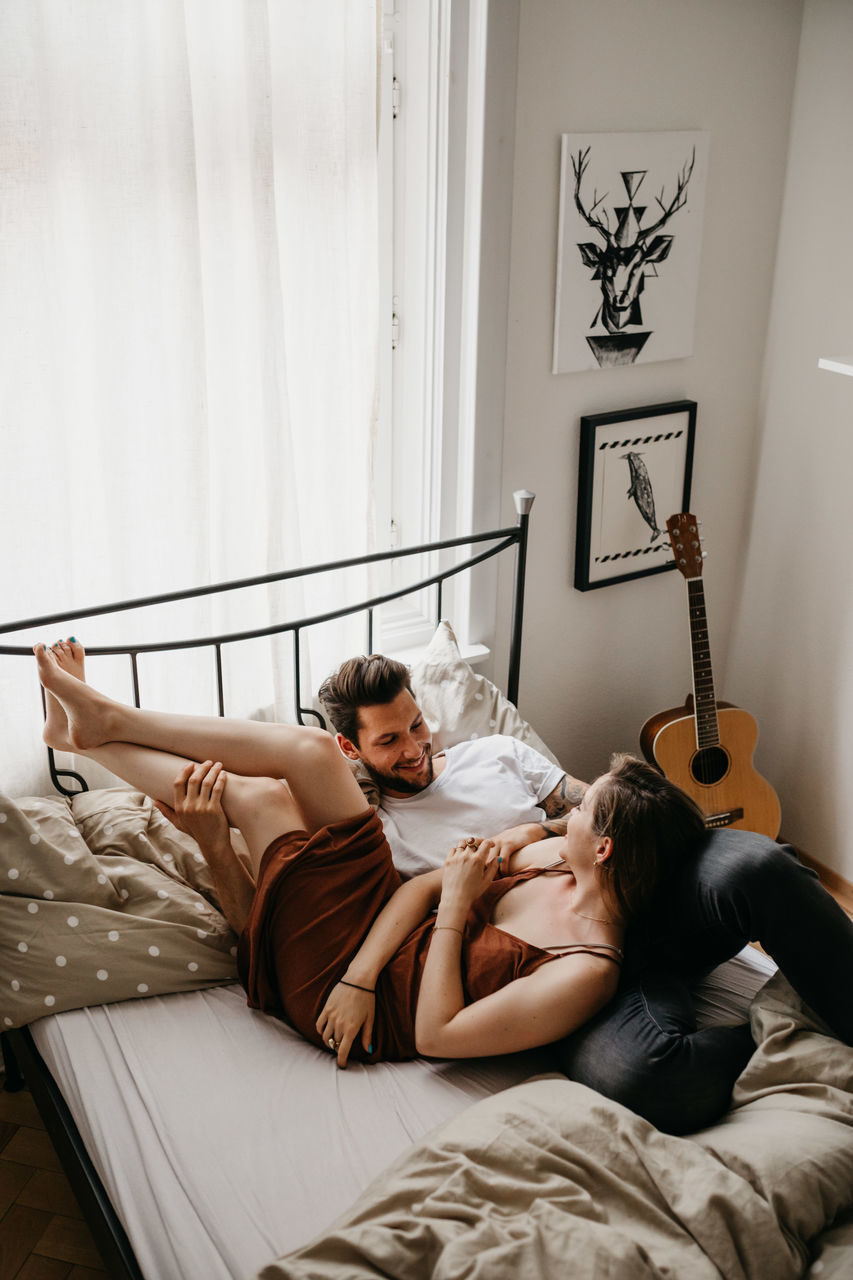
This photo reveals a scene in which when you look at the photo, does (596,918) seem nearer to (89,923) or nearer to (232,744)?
(232,744)

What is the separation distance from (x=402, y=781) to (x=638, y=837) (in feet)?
1.77

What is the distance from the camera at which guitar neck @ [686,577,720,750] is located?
2551 millimetres

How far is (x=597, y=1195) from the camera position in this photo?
1.24 m

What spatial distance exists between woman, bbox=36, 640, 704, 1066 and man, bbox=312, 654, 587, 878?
5.1 inches

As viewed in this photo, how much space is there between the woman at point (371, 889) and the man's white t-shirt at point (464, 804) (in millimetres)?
125

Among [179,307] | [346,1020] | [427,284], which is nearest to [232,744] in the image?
[346,1020]

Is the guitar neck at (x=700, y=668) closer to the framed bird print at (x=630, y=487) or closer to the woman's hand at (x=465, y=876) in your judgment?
the framed bird print at (x=630, y=487)

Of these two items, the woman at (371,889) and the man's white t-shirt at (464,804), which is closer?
the woman at (371,889)

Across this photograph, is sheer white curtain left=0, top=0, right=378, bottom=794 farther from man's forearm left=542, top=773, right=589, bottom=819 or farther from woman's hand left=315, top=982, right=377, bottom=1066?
woman's hand left=315, top=982, right=377, bottom=1066

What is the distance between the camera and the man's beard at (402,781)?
1.99 meters

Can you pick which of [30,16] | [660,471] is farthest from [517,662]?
[30,16]

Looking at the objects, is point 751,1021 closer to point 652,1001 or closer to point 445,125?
point 652,1001

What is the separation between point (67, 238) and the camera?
72.9 inches

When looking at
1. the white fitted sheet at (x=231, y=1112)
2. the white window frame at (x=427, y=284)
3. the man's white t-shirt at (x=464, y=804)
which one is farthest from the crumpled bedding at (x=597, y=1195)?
the white window frame at (x=427, y=284)
